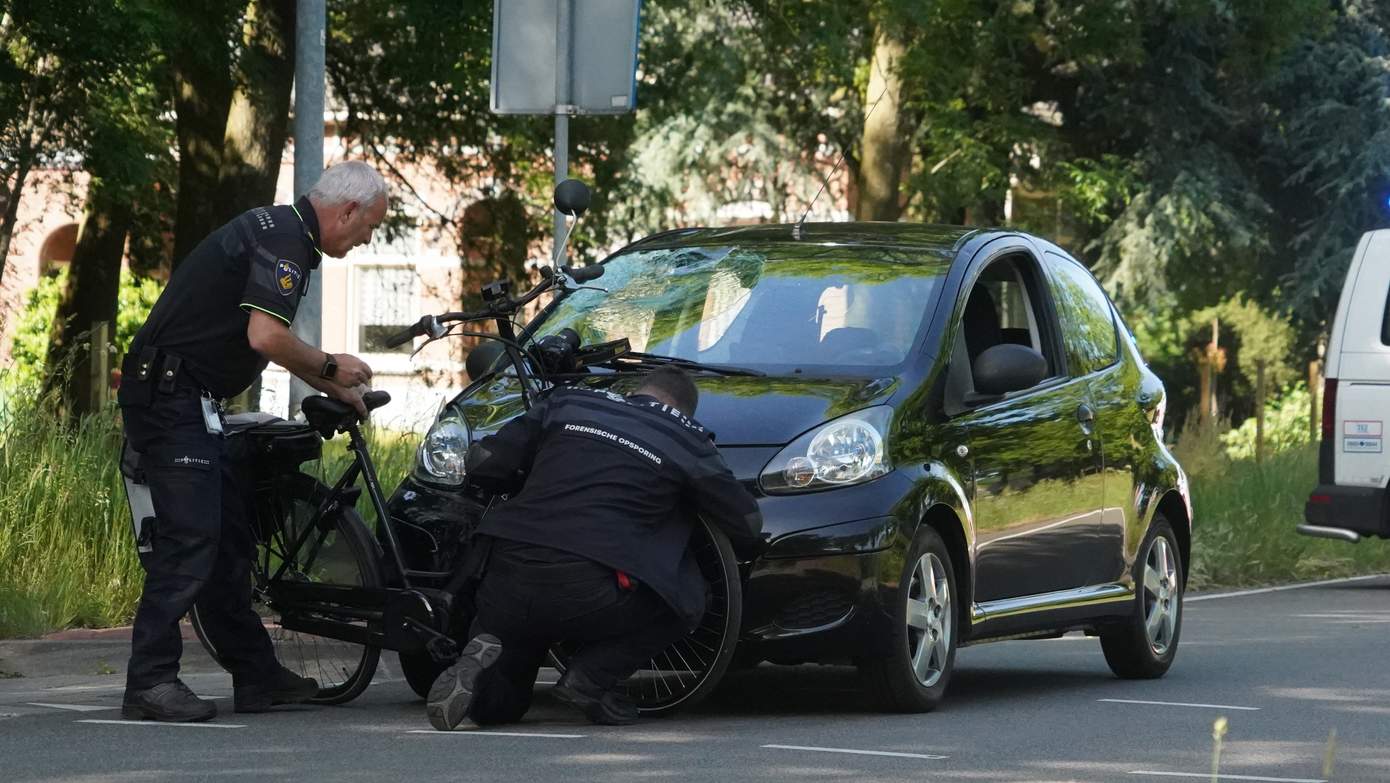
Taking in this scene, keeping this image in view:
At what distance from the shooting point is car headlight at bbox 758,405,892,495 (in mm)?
7789

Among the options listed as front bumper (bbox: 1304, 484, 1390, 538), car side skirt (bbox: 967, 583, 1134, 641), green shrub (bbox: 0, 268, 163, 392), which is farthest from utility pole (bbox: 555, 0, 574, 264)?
green shrub (bbox: 0, 268, 163, 392)

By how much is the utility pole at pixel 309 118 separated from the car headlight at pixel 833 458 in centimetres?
482

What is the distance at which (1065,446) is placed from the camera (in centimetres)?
920

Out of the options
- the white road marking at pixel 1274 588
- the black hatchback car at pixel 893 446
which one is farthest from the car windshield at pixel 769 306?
the white road marking at pixel 1274 588

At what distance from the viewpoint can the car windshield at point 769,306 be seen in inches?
335

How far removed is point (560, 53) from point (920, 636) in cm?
431

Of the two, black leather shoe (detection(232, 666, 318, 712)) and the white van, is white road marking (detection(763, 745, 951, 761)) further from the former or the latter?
the white van

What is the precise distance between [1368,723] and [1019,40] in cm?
1974

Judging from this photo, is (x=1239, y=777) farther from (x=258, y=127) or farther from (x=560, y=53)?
(x=258, y=127)

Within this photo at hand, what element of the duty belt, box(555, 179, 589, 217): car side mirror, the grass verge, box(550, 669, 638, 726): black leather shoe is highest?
box(555, 179, 589, 217): car side mirror

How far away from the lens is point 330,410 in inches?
315

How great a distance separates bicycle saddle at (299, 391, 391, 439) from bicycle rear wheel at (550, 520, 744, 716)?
1.00 meters

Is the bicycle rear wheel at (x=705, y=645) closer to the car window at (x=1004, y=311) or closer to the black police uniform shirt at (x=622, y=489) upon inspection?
the black police uniform shirt at (x=622, y=489)

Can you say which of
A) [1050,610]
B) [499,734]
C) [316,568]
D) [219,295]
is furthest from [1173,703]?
[219,295]
